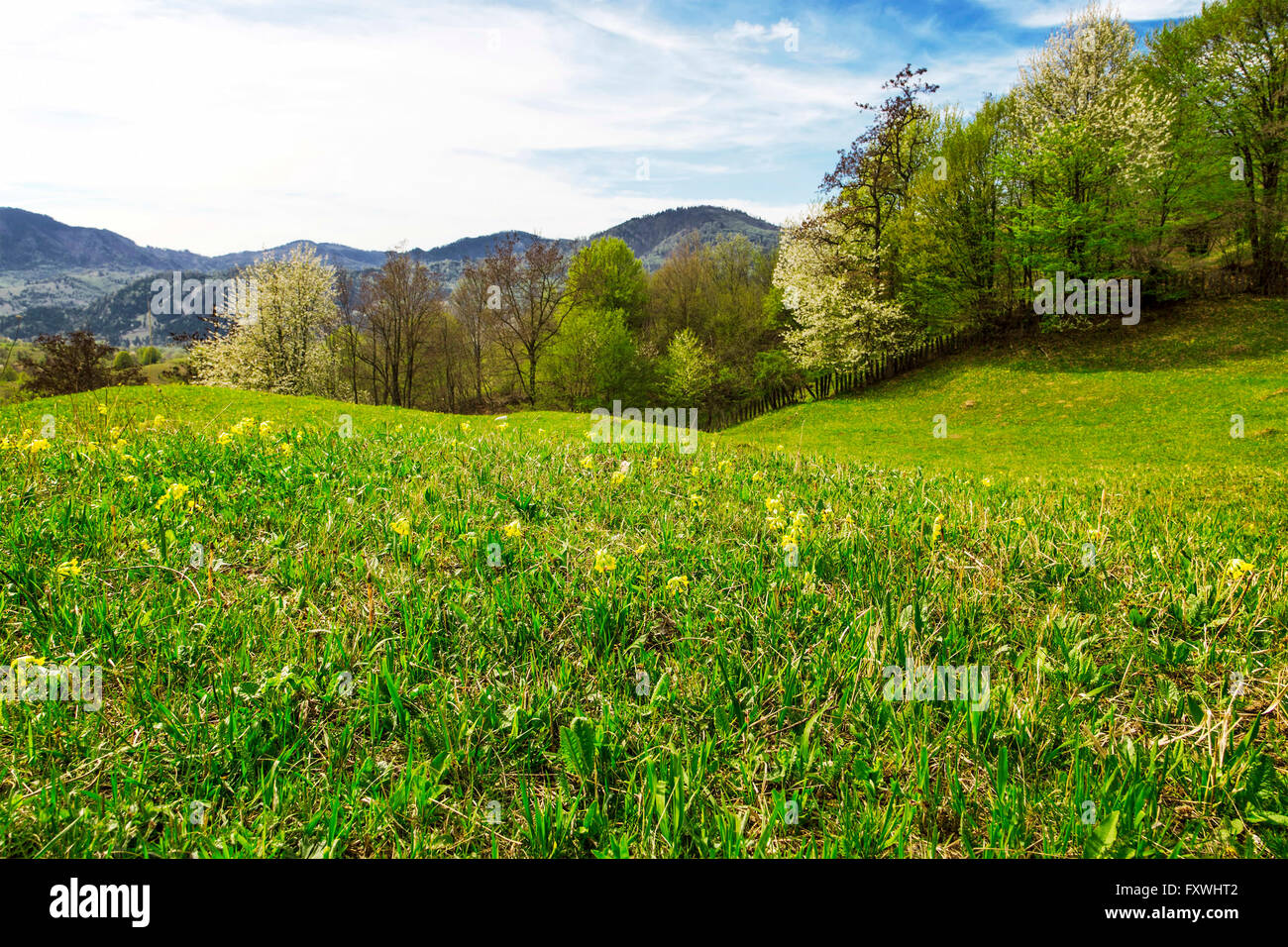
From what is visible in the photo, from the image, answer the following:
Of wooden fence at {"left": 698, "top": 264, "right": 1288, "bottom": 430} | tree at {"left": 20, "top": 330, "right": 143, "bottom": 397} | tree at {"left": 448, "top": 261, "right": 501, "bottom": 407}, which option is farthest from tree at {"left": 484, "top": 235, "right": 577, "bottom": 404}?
tree at {"left": 20, "top": 330, "right": 143, "bottom": 397}

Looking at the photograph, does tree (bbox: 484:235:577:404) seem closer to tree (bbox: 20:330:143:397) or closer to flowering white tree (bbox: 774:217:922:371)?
flowering white tree (bbox: 774:217:922:371)

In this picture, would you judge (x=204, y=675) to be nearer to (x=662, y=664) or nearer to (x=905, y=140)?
(x=662, y=664)

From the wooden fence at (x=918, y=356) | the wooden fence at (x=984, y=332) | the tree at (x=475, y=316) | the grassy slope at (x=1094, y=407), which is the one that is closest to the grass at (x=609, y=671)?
the grassy slope at (x=1094, y=407)

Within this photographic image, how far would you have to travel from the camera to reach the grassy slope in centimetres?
1844

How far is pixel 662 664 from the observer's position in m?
2.94

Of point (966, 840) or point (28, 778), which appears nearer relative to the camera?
point (966, 840)

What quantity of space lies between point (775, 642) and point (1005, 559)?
80.9 inches

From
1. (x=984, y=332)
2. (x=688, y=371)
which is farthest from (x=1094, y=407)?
(x=688, y=371)

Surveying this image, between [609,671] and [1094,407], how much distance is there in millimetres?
30002

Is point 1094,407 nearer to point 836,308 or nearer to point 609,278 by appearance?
point 836,308

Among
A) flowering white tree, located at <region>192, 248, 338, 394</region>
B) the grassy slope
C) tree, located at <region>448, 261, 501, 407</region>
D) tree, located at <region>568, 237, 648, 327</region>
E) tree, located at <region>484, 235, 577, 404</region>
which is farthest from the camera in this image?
tree, located at <region>568, 237, 648, 327</region>

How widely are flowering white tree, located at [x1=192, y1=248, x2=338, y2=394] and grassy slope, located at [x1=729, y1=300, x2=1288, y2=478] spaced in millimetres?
35196
